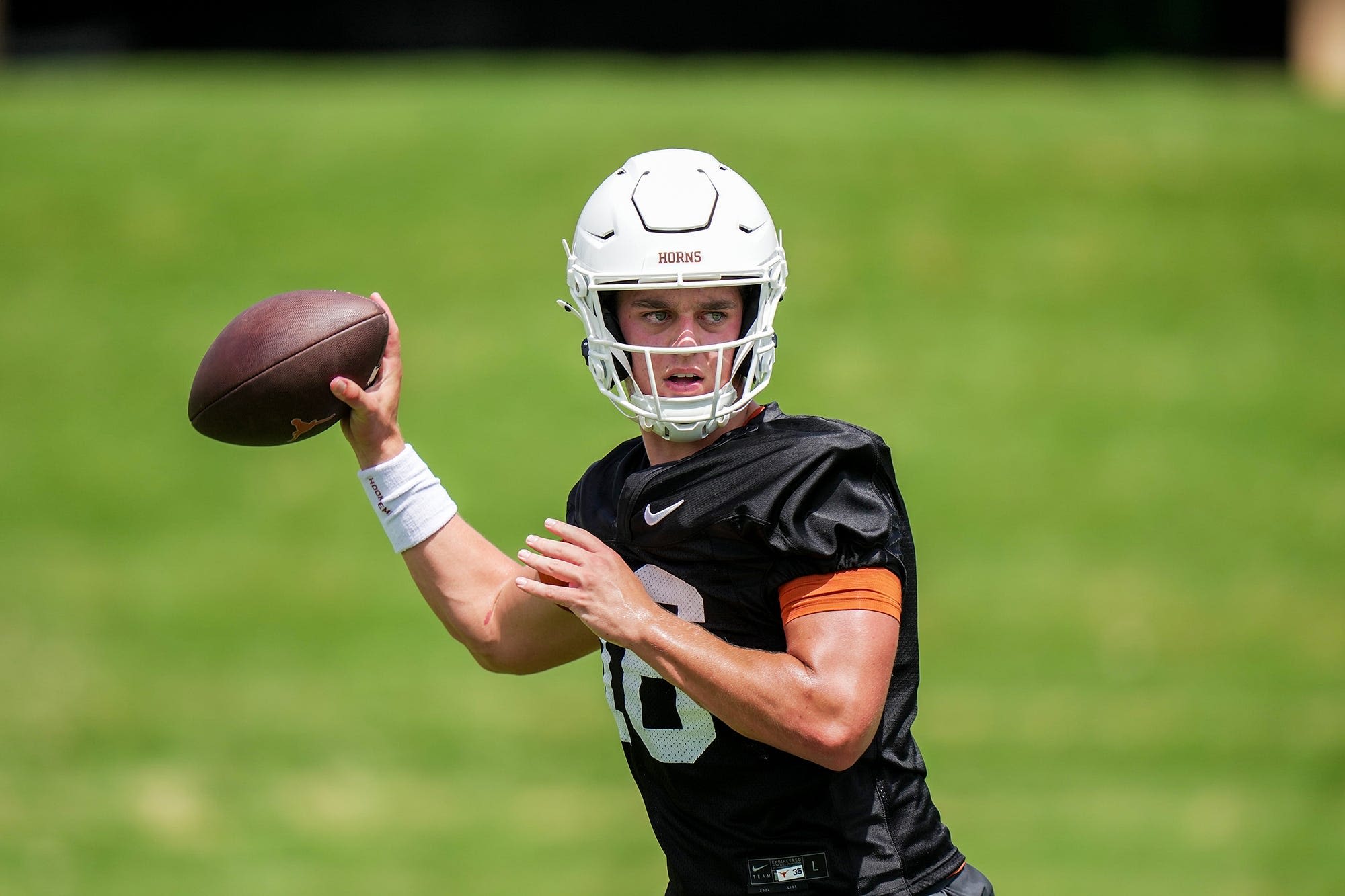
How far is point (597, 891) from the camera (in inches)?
243

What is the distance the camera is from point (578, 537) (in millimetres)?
2371

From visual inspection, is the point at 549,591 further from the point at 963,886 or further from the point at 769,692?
the point at 963,886

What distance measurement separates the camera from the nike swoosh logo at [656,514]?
248 cm

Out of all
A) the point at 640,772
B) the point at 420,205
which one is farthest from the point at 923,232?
the point at 640,772

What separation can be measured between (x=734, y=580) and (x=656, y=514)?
0.17 meters

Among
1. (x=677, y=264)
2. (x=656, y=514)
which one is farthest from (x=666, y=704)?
(x=677, y=264)

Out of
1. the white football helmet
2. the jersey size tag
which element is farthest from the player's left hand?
the jersey size tag

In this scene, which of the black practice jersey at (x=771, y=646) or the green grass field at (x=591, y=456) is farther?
the green grass field at (x=591, y=456)

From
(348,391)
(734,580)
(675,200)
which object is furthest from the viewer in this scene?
(348,391)

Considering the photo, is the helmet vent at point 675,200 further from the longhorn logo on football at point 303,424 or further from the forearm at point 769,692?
the longhorn logo on football at point 303,424

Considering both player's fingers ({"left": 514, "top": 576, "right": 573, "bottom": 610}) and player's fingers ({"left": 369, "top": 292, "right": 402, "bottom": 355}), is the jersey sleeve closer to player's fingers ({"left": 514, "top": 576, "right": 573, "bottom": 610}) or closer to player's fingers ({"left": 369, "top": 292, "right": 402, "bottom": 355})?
player's fingers ({"left": 514, "top": 576, "right": 573, "bottom": 610})

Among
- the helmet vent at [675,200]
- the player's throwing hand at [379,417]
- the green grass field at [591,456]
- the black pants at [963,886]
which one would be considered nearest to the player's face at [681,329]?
the helmet vent at [675,200]

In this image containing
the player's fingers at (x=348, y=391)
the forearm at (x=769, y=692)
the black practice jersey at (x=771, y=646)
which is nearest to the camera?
the forearm at (x=769, y=692)

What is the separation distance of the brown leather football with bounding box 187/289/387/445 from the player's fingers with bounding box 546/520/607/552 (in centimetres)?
74
